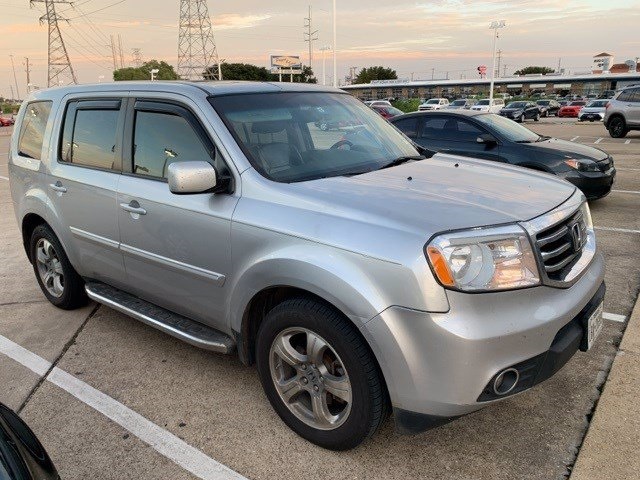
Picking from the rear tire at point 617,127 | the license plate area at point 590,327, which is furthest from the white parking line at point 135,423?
the rear tire at point 617,127

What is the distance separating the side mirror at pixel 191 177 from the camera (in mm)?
2699

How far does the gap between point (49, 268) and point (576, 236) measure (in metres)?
4.12

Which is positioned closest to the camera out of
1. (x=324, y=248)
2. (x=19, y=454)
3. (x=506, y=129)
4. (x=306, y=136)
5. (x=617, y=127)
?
(x=19, y=454)

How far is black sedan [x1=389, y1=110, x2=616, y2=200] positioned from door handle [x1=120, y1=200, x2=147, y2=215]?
19.1 feet

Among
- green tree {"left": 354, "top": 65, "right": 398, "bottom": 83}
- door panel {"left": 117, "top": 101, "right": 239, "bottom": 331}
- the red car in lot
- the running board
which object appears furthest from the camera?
green tree {"left": 354, "top": 65, "right": 398, "bottom": 83}

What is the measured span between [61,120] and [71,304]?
152 cm

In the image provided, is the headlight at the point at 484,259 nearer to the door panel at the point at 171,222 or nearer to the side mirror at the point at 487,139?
the door panel at the point at 171,222

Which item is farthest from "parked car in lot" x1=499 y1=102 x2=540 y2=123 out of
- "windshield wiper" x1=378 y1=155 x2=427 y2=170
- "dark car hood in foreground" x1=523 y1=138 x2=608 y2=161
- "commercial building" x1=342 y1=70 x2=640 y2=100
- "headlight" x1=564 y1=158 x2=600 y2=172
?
"commercial building" x1=342 y1=70 x2=640 y2=100

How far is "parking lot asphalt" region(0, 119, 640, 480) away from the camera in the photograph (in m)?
2.62

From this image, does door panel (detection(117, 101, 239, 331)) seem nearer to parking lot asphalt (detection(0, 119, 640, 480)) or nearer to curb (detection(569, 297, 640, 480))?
parking lot asphalt (detection(0, 119, 640, 480))

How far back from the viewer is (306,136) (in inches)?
132

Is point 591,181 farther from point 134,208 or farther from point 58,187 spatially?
point 58,187

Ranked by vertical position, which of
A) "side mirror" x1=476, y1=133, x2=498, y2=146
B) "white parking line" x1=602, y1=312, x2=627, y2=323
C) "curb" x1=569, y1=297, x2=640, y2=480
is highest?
"side mirror" x1=476, y1=133, x2=498, y2=146

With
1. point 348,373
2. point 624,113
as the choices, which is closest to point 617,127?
point 624,113
